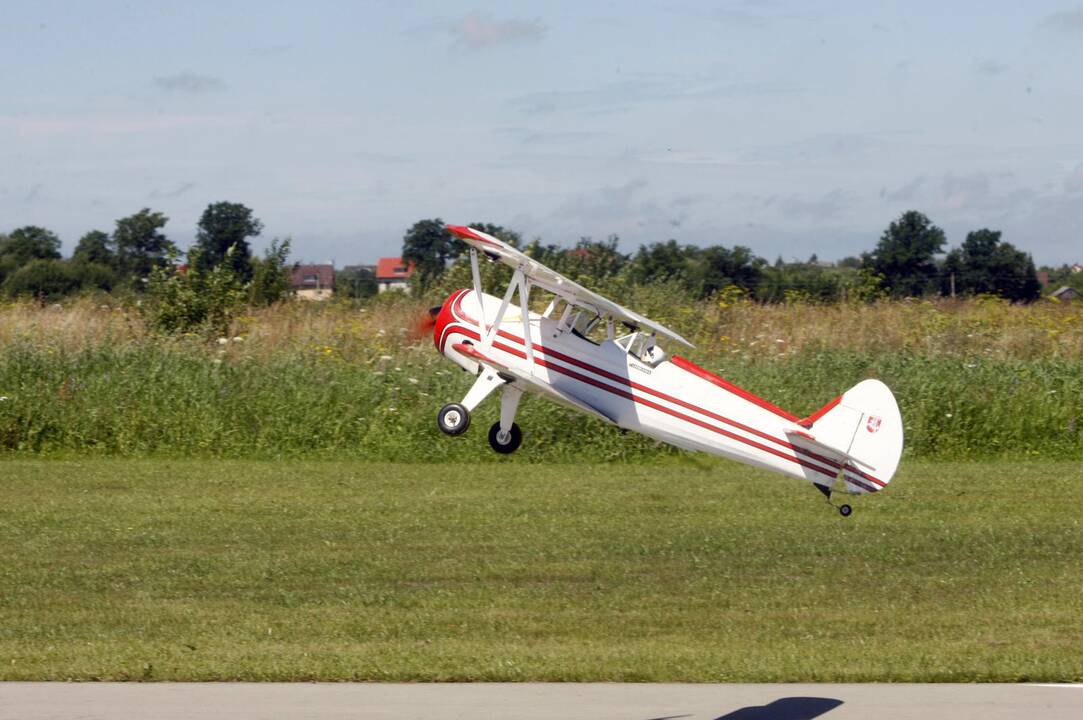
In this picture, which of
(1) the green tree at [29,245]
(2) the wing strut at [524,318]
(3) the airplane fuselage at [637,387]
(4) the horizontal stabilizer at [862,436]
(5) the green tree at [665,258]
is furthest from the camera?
(1) the green tree at [29,245]

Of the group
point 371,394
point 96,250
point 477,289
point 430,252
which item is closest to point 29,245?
point 96,250

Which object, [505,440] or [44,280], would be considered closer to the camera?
[505,440]

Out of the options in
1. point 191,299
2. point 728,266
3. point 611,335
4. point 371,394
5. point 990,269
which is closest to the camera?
point 611,335

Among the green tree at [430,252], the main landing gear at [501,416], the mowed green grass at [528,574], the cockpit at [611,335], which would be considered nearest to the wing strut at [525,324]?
the main landing gear at [501,416]

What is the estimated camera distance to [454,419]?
28.9 ft

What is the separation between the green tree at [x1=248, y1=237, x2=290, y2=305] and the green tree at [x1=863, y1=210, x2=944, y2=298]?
2559 cm

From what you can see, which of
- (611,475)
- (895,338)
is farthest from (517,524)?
(895,338)

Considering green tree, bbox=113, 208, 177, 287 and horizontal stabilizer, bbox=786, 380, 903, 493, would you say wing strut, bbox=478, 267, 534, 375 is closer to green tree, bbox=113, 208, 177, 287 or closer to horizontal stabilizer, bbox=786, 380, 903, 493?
horizontal stabilizer, bbox=786, 380, 903, 493

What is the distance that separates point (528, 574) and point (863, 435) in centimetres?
483

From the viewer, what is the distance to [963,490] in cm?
1906
